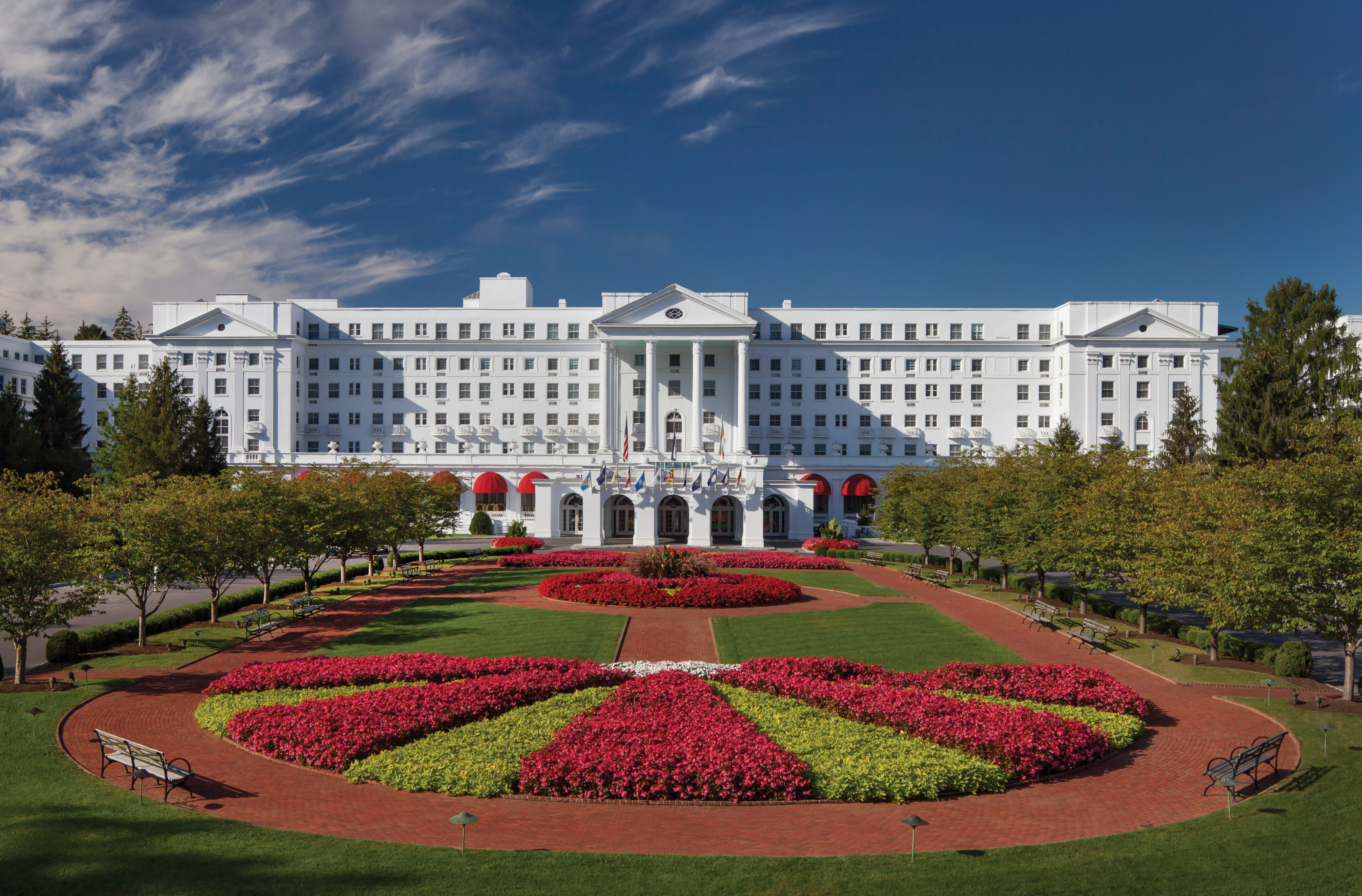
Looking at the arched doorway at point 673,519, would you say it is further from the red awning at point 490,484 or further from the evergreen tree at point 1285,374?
the evergreen tree at point 1285,374

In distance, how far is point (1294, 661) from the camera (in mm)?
23375

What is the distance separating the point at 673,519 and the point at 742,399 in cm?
1280

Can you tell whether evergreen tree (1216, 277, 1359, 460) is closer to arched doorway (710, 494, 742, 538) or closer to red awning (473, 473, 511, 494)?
arched doorway (710, 494, 742, 538)

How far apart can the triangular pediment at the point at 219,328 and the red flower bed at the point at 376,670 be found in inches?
2755

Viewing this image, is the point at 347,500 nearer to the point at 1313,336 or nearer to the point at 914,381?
the point at 1313,336

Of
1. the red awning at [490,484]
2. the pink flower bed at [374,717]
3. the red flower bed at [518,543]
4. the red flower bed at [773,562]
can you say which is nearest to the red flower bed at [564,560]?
the red flower bed at [518,543]

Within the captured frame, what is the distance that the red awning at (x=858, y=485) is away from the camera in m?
80.2

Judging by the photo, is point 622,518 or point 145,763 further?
point 622,518

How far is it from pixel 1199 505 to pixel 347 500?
113ft

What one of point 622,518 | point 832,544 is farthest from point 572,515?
point 832,544

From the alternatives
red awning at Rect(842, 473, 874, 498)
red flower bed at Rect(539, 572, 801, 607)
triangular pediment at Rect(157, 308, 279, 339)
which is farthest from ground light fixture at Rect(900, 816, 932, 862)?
triangular pediment at Rect(157, 308, 279, 339)

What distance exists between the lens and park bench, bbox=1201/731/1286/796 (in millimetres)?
15164

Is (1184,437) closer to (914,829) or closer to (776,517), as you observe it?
(776,517)

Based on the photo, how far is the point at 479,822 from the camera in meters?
13.8
